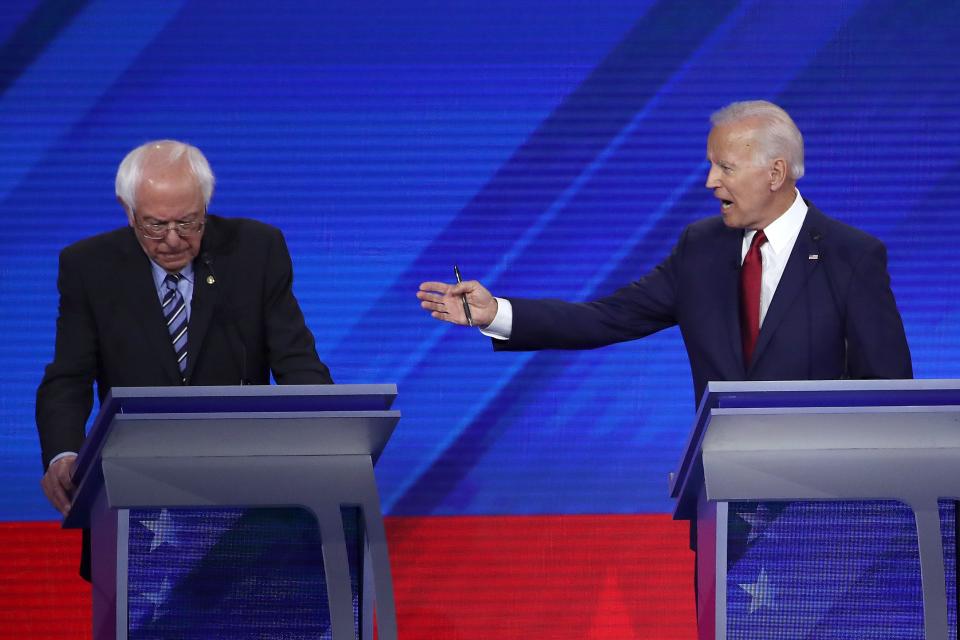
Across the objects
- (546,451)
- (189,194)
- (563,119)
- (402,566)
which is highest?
(563,119)

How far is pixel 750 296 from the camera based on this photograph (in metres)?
2.68

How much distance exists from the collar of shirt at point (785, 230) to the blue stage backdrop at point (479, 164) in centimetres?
150

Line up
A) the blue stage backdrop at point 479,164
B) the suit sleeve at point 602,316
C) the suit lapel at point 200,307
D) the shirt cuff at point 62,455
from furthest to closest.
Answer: the blue stage backdrop at point 479,164, the suit sleeve at point 602,316, the suit lapel at point 200,307, the shirt cuff at point 62,455

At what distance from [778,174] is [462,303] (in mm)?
727

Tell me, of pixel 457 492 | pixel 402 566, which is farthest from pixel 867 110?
pixel 402 566

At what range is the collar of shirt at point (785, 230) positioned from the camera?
106 inches

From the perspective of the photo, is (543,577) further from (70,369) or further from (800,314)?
(70,369)

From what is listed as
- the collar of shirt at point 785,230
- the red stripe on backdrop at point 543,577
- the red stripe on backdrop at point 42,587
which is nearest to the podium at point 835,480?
the collar of shirt at point 785,230

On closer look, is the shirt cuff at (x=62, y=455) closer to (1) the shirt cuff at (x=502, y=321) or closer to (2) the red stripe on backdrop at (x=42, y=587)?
(1) the shirt cuff at (x=502, y=321)

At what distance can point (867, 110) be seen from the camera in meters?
4.19

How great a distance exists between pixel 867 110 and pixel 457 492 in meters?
1.85

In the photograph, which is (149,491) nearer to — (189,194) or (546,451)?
(189,194)

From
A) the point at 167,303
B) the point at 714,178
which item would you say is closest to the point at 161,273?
the point at 167,303

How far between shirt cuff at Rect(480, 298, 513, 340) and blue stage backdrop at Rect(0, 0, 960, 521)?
1439 mm
